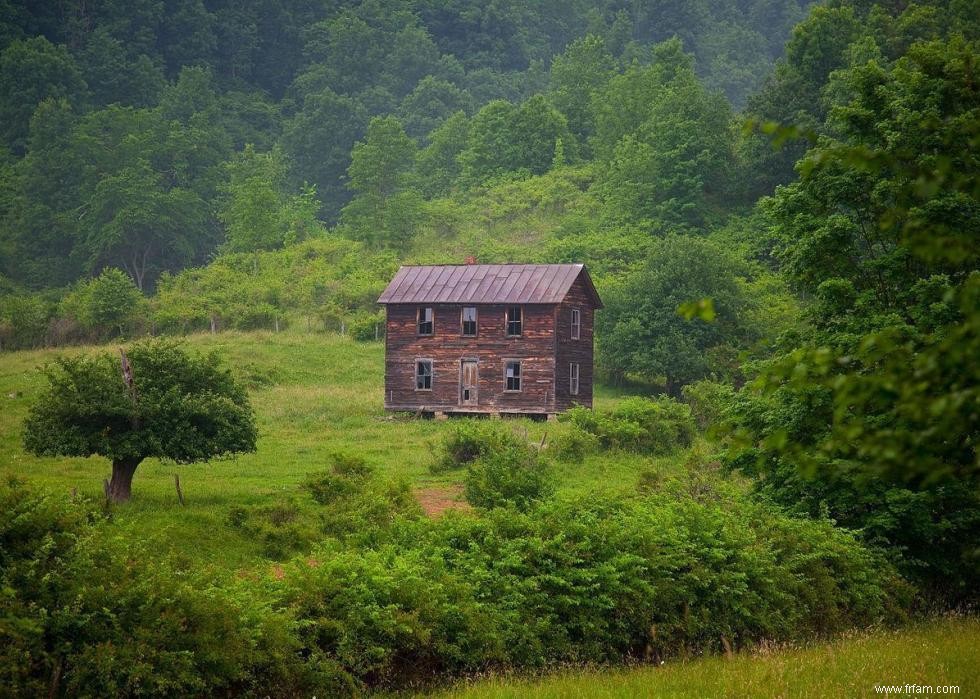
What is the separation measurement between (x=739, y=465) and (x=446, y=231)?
75.5 meters

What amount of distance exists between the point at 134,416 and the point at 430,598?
16.8 m

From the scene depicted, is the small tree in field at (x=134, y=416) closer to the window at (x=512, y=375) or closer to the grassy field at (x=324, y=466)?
the grassy field at (x=324, y=466)

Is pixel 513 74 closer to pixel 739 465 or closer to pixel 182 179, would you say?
pixel 182 179

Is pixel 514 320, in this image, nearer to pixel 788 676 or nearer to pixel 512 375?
pixel 512 375

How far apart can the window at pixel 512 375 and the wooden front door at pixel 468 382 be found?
4.85 ft

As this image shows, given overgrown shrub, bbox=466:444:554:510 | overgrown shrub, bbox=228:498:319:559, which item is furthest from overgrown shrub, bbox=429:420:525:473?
overgrown shrub, bbox=228:498:319:559

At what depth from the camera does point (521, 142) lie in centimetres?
10531

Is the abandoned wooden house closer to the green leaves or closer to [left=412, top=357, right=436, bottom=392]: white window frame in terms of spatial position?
[left=412, top=357, right=436, bottom=392]: white window frame

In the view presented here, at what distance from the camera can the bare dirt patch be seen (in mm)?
31344

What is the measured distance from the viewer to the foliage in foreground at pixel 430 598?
12.1 m

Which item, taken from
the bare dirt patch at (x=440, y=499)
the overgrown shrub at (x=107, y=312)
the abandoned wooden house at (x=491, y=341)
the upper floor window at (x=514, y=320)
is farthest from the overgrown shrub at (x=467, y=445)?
the overgrown shrub at (x=107, y=312)

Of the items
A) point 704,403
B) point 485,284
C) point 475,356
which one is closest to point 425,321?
point 475,356

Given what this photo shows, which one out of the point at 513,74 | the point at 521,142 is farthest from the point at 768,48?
the point at 521,142

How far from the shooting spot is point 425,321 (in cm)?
5362
